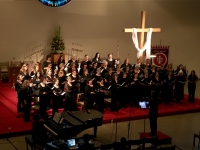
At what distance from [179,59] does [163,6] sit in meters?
3.33

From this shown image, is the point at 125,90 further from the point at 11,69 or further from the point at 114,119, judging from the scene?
the point at 11,69

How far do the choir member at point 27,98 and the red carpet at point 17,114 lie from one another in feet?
0.85

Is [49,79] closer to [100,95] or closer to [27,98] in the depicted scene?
[27,98]

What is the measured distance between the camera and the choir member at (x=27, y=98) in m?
10.1

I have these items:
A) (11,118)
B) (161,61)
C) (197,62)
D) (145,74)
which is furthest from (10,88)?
(197,62)

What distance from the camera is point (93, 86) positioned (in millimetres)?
11086

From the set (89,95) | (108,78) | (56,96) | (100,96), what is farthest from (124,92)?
(56,96)

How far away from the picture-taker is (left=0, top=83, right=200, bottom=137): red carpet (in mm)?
9648

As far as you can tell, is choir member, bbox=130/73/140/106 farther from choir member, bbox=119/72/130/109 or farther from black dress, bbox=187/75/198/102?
black dress, bbox=187/75/198/102

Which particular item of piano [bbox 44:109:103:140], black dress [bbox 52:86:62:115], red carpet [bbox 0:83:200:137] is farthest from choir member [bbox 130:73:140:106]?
piano [bbox 44:109:103:140]

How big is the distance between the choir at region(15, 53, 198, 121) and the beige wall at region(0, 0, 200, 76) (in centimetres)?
257

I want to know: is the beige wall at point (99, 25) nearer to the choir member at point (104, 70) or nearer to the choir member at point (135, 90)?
the choir member at point (104, 70)

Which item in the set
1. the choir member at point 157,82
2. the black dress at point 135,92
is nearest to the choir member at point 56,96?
the black dress at point 135,92

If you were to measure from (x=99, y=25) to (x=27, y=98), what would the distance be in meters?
8.40
